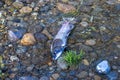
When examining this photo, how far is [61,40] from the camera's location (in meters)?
3.65

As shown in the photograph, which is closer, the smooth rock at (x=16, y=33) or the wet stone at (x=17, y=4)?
the smooth rock at (x=16, y=33)

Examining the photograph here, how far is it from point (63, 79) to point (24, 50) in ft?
1.90

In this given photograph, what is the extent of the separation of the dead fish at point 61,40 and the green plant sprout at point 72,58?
4.7 inches

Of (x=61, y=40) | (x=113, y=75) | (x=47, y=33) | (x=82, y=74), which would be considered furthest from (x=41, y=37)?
(x=113, y=75)

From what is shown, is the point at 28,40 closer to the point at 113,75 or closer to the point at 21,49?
the point at 21,49


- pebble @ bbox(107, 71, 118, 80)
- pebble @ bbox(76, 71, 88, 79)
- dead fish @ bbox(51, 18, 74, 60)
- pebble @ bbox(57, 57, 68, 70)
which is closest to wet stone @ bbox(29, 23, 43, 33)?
dead fish @ bbox(51, 18, 74, 60)

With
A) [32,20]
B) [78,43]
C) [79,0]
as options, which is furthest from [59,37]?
[79,0]

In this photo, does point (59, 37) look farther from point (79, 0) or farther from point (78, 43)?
point (79, 0)

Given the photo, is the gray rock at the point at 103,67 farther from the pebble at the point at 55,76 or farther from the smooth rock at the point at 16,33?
the smooth rock at the point at 16,33

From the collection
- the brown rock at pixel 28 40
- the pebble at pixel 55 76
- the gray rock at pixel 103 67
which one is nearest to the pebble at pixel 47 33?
the brown rock at pixel 28 40

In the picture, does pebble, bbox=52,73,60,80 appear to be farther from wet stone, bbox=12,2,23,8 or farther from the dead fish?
wet stone, bbox=12,2,23,8

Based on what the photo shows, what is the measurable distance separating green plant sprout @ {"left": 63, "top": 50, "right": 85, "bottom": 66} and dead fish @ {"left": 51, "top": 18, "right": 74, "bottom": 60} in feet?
0.39

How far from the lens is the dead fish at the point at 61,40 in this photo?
11.7 ft

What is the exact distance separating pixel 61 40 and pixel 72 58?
0.97 feet
